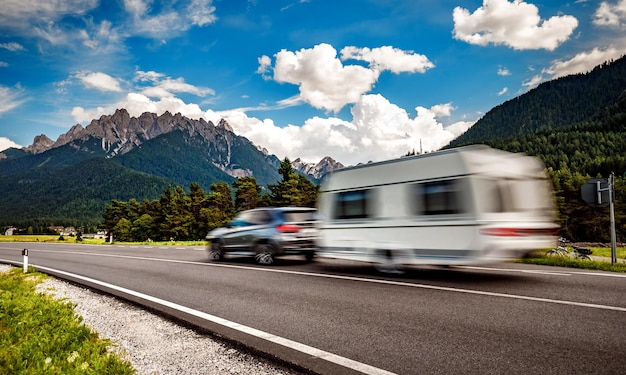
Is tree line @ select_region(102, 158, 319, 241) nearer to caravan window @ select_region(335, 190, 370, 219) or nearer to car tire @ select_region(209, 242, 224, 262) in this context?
car tire @ select_region(209, 242, 224, 262)

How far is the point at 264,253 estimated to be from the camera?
12555 mm

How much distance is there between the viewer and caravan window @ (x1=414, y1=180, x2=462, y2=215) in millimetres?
8375

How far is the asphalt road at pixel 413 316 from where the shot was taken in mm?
3889

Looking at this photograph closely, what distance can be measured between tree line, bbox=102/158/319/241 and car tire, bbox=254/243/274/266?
4493 centimetres

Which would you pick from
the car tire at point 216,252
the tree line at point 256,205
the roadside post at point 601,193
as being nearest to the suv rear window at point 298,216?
the car tire at point 216,252

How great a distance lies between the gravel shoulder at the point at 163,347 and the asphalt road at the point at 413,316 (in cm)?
26

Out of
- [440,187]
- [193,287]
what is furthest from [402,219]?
[193,287]

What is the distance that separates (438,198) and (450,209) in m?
0.35

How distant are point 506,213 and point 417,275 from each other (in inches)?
102

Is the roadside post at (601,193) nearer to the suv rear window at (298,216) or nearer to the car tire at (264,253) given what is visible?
the suv rear window at (298,216)

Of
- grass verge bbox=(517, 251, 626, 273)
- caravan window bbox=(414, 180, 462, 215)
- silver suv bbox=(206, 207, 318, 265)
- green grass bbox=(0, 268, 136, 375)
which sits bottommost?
grass verge bbox=(517, 251, 626, 273)

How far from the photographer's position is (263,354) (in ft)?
13.8

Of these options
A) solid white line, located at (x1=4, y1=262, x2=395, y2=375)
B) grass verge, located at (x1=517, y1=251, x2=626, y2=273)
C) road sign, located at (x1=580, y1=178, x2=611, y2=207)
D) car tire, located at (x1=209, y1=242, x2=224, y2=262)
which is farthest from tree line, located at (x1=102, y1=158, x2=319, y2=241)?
solid white line, located at (x1=4, y1=262, x2=395, y2=375)

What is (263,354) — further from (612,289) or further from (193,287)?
(612,289)
